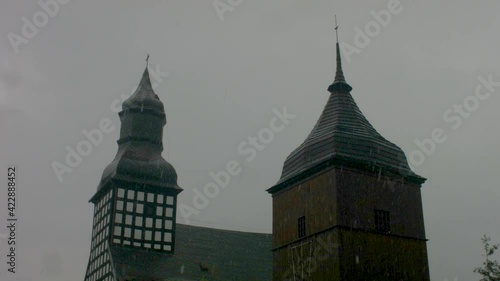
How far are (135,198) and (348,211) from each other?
49.3ft

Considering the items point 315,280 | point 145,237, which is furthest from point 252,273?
point 315,280

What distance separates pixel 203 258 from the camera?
4416 centimetres

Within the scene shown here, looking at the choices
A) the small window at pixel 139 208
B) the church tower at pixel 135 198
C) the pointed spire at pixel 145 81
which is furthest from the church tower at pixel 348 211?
the pointed spire at pixel 145 81

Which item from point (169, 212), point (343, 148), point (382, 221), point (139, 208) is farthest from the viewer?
point (169, 212)

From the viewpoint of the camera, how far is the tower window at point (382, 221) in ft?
113

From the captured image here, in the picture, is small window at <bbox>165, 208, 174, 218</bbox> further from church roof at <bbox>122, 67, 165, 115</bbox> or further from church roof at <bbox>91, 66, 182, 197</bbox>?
church roof at <bbox>122, 67, 165, 115</bbox>

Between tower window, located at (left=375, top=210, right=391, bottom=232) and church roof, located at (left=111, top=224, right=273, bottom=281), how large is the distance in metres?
11.7

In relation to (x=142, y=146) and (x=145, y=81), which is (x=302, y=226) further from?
(x=145, y=81)

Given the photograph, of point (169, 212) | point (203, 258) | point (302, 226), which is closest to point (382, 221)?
point (302, 226)

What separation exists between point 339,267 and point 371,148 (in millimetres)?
6281

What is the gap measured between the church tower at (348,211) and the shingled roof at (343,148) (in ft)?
0.15

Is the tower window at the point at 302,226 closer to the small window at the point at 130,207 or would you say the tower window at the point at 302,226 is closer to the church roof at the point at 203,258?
the church roof at the point at 203,258

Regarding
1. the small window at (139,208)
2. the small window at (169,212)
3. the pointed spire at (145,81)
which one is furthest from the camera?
the pointed spire at (145,81)

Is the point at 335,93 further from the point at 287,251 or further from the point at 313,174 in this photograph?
the point at 287,251
